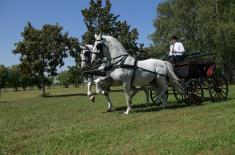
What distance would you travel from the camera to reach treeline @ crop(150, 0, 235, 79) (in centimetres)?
4741

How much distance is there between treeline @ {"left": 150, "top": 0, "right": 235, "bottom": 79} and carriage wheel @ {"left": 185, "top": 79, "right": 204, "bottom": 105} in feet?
108

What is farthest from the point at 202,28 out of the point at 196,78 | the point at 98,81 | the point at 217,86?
the point at 98,81

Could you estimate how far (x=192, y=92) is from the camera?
49.5ft

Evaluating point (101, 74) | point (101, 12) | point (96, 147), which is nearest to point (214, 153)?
point (96, 147)

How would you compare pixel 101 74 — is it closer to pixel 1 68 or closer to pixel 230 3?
pixel 230 3

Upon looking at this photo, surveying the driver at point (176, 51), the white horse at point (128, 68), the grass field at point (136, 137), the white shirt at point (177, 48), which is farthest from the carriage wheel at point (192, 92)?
the grass field at point (136, 137)

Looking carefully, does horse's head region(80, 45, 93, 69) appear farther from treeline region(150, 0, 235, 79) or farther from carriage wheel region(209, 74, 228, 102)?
treeline region(150, 0, 235, 79)

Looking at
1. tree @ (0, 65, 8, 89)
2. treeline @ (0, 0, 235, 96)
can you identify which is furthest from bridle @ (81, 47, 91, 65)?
tree @ (0, 65, 8, 89)

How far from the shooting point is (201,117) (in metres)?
10.9

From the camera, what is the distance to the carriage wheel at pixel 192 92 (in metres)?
15.1

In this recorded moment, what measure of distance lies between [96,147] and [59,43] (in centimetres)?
4087

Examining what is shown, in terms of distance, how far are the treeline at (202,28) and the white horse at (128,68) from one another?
3391 cm

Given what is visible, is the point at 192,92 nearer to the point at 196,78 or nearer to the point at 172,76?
the point at 196,78

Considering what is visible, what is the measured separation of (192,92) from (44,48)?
33888mm
